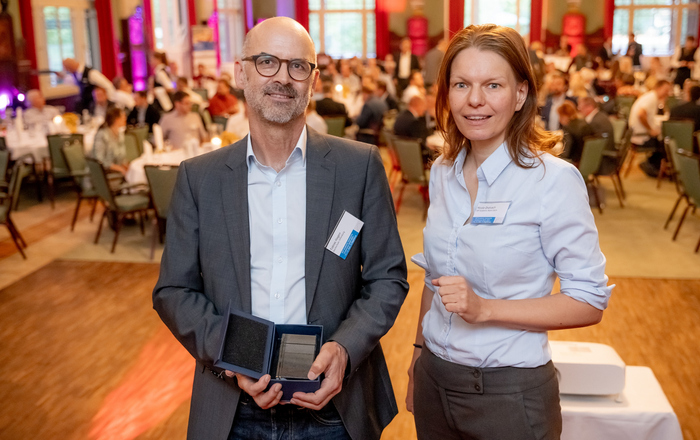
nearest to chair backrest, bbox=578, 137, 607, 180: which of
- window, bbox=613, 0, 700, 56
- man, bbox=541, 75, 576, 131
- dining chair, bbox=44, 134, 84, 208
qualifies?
man, bbox=541, 75, 576, 131

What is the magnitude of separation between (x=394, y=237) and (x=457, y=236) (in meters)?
0.23

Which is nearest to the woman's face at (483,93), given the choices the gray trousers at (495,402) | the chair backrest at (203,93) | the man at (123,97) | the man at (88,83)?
the gray trousers at (495,402)

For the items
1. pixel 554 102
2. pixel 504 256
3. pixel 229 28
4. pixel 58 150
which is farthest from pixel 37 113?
pixel 229 28

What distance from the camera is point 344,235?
170 cm

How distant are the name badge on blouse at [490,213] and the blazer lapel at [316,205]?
0.38m

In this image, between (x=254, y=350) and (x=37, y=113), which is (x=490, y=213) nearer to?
(x=254, y=350)

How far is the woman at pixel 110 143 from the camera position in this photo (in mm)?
6945

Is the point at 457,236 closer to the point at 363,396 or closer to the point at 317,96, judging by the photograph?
the point at 363,396

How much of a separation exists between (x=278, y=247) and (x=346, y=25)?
23.1 m

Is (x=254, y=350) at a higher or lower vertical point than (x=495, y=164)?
lower

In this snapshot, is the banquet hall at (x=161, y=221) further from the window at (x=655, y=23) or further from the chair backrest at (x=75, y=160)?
the window at (x=655, y=23)

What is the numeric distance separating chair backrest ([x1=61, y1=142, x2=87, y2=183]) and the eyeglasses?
596 cm

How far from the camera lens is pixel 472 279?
1.57m

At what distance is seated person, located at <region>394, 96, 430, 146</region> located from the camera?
7809 mm
